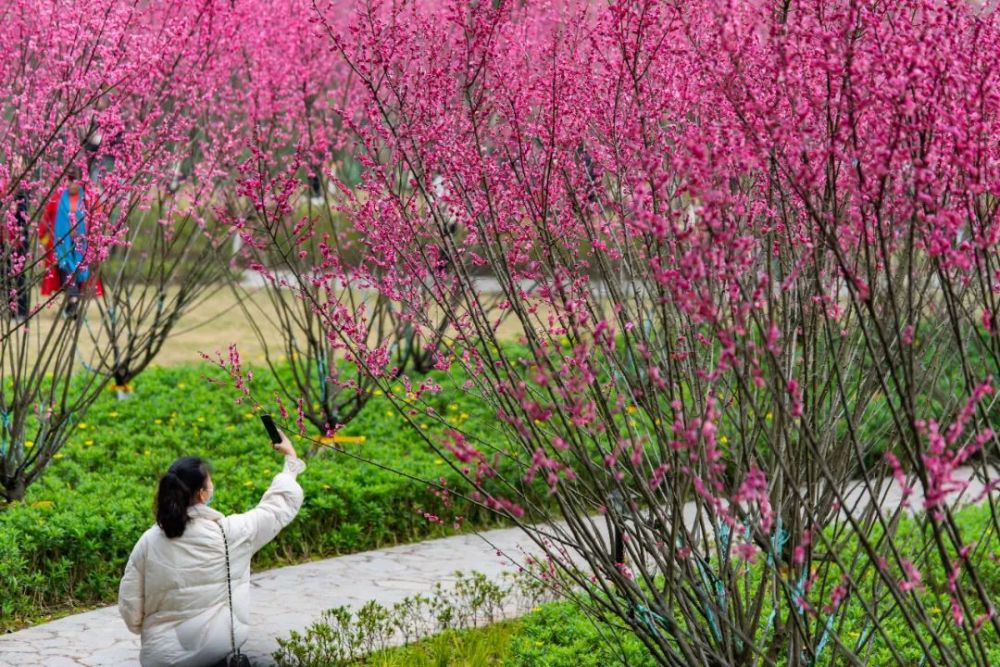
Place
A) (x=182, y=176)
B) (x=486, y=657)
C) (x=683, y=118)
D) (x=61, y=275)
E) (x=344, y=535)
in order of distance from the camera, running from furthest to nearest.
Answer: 1. (x=61, y=275)
2. (x=182, y=176)
3. (x=344, y=535)
4. (x=486, y=657)
5. (x=683, y=118)

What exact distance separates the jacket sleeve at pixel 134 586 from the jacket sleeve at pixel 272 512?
370 millimetres

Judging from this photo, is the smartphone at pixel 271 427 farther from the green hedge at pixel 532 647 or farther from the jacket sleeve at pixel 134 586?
the green hedge at pixel 532 647

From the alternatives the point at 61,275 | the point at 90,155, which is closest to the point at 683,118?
the point at 90,155

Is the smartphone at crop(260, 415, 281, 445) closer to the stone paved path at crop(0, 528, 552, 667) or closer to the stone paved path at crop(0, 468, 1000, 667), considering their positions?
the stone paved path at crop(0, 528, 552, 667)

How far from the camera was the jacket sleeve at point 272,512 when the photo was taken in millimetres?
5273

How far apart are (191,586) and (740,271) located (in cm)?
295

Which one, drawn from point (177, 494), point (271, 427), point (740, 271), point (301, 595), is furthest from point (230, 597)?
point (740, 271)

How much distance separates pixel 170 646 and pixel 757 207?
2.85 metres

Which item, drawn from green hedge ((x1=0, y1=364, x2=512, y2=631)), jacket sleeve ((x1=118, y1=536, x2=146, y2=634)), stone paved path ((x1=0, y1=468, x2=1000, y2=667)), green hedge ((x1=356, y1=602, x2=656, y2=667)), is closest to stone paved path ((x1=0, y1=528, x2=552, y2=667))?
stone paved path ((x1=0, y1=468, x2=1000, y2=667))

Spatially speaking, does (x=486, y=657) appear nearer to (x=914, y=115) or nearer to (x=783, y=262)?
(x=783, y=262)

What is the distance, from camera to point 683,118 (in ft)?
15.0

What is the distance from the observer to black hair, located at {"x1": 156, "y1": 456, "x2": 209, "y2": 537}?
5.11 metres

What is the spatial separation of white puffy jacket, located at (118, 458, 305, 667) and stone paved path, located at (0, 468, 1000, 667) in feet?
1.73

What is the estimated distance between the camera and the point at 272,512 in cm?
532
